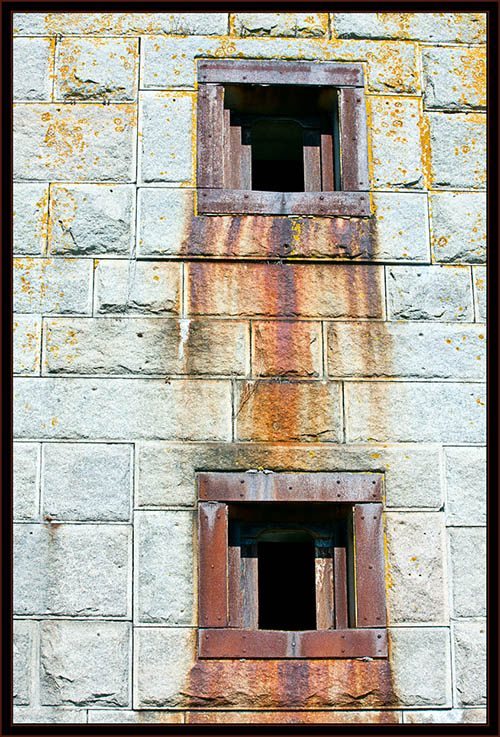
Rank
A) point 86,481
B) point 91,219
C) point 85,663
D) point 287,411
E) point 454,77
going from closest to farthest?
point 85,663
point 86,481
point 287,411
point 91,219
point 454,77

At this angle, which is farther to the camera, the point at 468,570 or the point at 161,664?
the point at 468,570

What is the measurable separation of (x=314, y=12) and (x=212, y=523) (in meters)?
2.94

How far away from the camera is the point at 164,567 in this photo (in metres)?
4.95

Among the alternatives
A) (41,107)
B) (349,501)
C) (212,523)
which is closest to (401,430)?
(349,501)

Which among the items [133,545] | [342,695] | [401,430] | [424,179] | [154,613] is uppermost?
[424,179]

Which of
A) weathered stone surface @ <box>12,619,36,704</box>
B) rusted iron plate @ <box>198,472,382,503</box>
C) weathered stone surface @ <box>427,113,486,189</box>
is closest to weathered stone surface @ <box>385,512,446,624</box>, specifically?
rusted iron plate @ <box>198,472,382,503</box>

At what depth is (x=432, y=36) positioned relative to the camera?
583 centimetres

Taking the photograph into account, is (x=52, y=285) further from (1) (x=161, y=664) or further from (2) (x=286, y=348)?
(1) (x=161, y=664)

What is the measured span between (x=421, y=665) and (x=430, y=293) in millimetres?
1890

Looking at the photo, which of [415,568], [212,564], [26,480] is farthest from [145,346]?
[415,568]

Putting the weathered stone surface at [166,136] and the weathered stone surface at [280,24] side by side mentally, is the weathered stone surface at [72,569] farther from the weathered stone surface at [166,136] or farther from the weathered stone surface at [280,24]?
the weathered stone surface at [280,24]

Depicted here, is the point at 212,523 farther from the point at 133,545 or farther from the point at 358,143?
the point at 358,143

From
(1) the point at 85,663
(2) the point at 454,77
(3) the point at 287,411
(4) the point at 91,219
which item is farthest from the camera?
(2) the point at 454,77

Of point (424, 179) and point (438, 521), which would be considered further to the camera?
point (424, 179)
